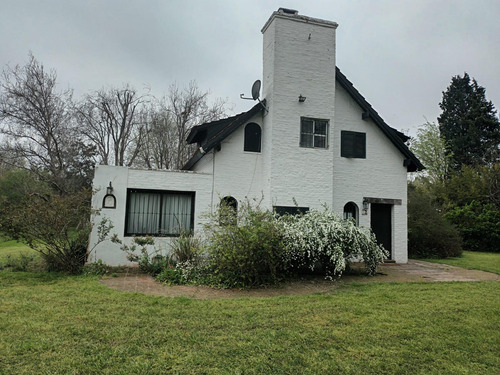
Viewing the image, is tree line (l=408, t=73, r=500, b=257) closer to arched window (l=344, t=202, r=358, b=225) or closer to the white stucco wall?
arched window (l=344, t=202, r=358, b=225)

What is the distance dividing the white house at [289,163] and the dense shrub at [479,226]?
413 inches

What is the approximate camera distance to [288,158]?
38.8ft

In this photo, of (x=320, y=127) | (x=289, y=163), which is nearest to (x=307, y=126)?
(x=320, y=127)

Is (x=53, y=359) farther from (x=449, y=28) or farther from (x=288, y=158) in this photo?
(x=449, y=28)

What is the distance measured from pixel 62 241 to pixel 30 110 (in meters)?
13.9

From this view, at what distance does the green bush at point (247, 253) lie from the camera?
26.5 ft

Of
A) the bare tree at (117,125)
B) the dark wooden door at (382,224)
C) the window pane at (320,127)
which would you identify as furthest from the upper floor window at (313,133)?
the bare tree at (117,125)

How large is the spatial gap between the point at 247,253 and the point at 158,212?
4.41m

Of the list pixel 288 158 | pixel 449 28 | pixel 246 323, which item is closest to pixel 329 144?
pixel 288 158

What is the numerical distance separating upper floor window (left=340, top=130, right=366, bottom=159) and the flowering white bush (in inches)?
165

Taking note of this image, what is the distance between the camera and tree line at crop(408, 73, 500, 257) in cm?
1606

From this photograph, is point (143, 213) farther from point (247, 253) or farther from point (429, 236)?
point (429, 236)

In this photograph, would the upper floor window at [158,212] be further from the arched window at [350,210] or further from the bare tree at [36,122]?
the bare tree at [36,122]

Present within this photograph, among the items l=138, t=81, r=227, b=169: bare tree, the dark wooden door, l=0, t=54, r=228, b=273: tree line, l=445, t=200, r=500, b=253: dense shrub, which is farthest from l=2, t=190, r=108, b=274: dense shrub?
l=445, t=200, r=500, b=253: dense shrub
